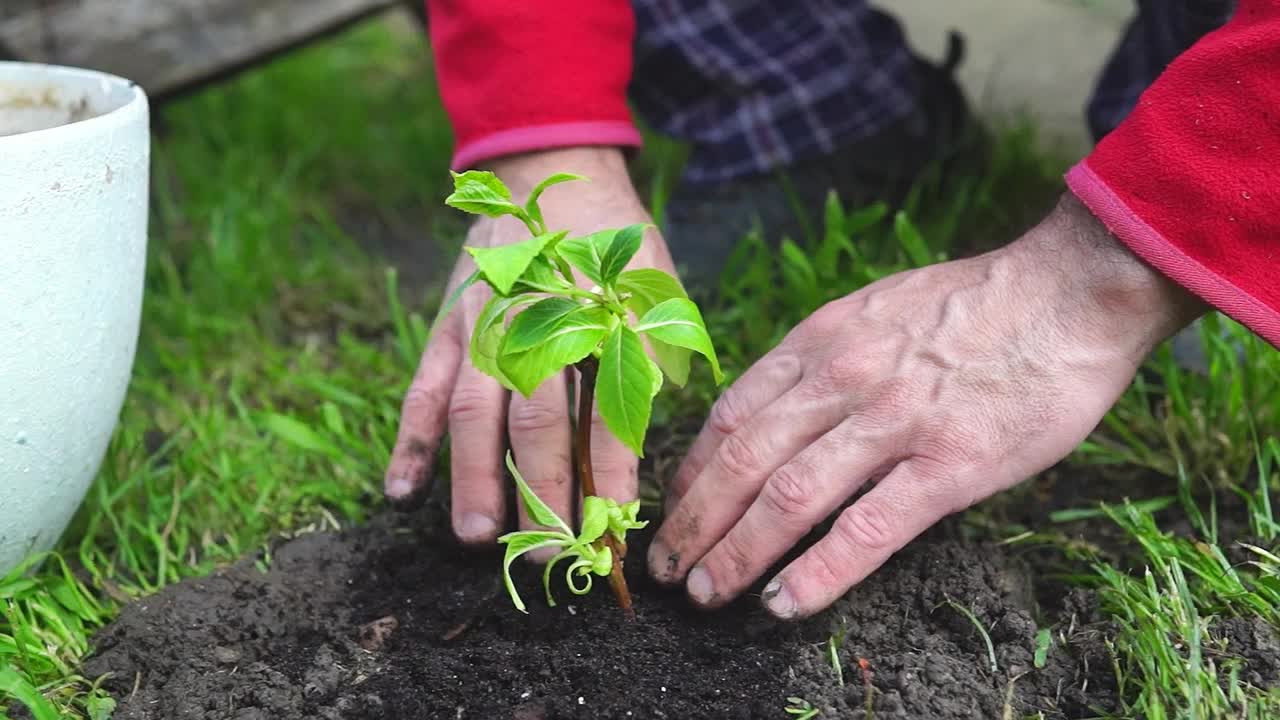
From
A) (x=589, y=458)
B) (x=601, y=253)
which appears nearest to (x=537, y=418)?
(x=589, y=458)

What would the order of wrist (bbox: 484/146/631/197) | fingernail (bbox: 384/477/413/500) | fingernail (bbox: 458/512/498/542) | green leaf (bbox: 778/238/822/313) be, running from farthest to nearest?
green leaf (bbox: 778/238/822/313)
wrist (bbox: 484/146/631/197)
fingernail (bbox: 384/477/413/500)
fingernail (bbox: 458/512/498/542)

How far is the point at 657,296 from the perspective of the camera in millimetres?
1323

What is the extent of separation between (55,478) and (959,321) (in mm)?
1121

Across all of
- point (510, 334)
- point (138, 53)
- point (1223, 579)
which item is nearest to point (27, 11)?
point (138, 53)

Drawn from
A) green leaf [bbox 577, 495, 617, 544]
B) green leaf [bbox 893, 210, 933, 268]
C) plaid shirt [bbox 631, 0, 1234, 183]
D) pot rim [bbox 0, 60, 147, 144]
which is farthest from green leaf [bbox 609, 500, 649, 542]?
plaid shirt [bbox 631, 0, 1234, 183]

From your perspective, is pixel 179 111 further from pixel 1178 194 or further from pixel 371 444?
pixel 1178 194

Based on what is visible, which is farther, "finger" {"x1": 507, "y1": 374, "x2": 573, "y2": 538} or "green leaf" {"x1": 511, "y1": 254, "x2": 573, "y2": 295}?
"finger" {"x1": 507, "y1": 374, "x2": 573, "y2": 538}

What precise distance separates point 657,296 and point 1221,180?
621 mm

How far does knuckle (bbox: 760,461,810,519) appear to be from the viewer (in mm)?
1389

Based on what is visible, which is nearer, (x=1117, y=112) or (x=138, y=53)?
(x=1117, y=112)

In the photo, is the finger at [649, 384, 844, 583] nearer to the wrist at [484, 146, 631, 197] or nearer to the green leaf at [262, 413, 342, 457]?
the wrist at [484, 146, 631, 197]

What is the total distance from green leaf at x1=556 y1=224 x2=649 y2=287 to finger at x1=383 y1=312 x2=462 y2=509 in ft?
1.61

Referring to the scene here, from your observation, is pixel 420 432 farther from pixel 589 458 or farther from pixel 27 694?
pixel 27 694

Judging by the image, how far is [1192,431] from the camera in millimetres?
1766
